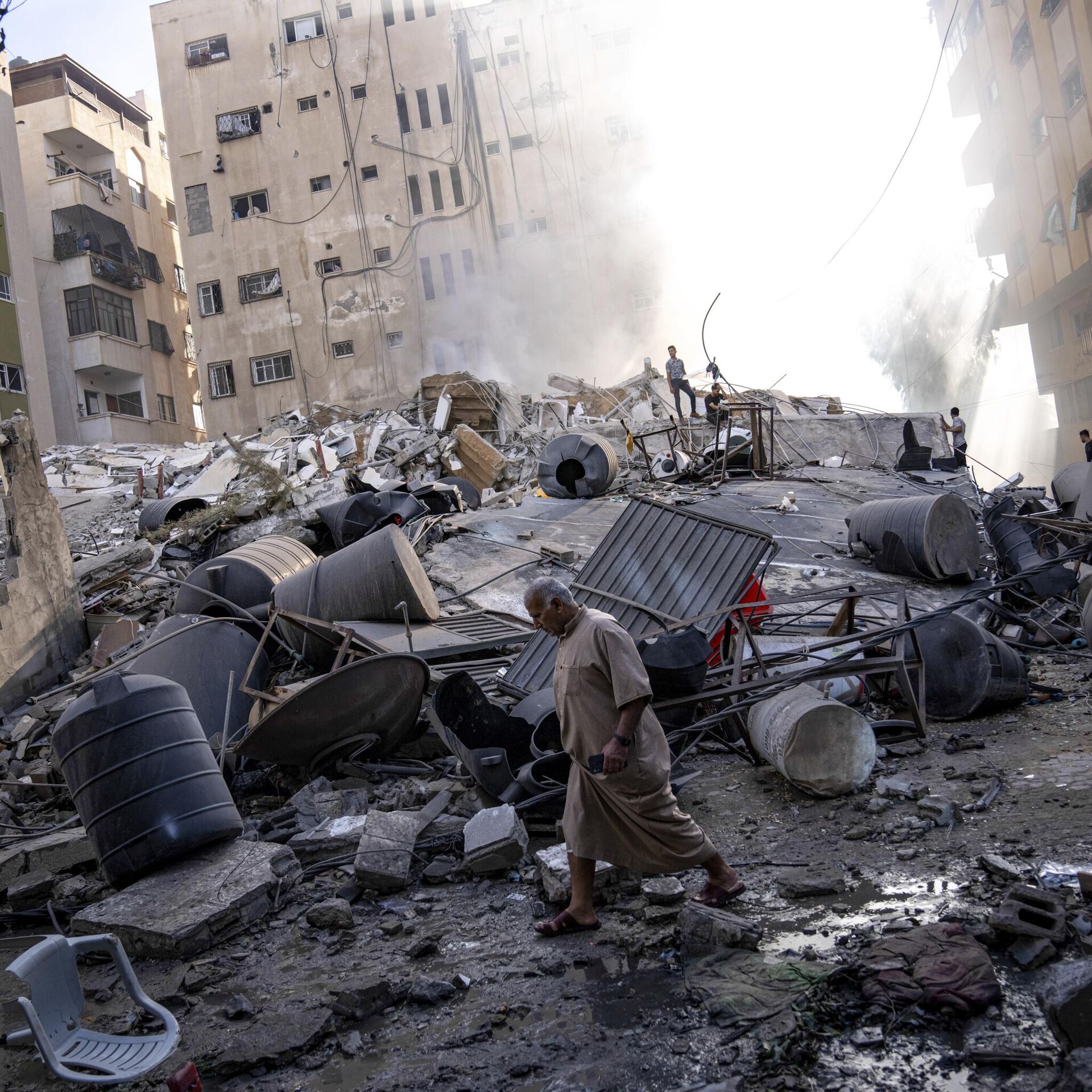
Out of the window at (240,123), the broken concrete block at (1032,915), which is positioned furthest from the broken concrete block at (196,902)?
the window at (240,123)

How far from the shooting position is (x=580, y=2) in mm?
32125

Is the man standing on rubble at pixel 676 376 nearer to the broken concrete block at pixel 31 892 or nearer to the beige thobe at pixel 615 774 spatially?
the broken concrete block at pixel 31 892

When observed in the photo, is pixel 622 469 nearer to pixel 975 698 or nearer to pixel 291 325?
pixel 975 698

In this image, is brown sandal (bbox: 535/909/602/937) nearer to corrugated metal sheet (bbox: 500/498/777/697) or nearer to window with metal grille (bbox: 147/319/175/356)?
corrugated metal sheet (bbox: 500/498/777/697)

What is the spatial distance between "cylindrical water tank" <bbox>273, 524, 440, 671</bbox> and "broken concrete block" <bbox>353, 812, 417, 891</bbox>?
306 centimetres

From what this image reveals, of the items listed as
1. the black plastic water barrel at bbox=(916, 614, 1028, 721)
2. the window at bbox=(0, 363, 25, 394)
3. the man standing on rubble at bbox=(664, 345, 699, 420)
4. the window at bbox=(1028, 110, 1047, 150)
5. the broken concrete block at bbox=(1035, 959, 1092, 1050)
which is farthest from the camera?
the window at bbox=(0, 363, 25, 394)

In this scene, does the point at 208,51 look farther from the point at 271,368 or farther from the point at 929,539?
the point at 929,539

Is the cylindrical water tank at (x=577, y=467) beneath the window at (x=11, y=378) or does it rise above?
beneath

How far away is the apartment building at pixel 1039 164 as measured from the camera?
20.0 meters

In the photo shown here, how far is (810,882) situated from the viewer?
12.6 ft

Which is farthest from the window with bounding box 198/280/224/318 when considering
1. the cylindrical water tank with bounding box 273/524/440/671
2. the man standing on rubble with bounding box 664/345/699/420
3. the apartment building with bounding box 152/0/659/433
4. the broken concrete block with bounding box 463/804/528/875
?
the broken concrete block with bounding box 463/804/528/875

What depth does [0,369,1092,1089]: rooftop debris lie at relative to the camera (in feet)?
9.78

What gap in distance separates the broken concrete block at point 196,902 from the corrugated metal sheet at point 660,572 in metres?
2.33

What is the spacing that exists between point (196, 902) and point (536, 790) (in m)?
1.78
